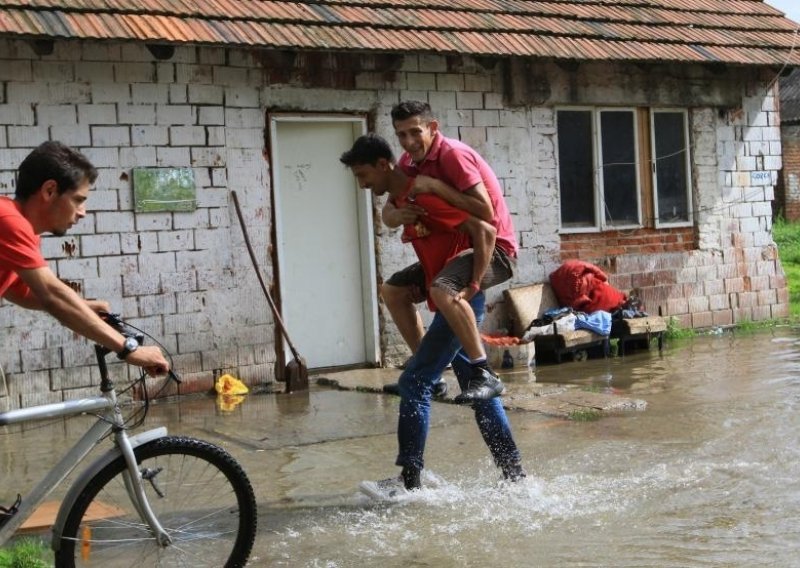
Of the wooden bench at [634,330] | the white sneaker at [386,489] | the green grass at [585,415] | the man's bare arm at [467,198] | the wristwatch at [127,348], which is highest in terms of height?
the man's bare arm at [467,198]

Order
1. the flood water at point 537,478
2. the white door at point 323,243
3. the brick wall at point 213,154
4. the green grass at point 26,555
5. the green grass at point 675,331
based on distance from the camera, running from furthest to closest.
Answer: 1. the green grass at point 675,331
2. the white door at point 323,243
3. the brick wall at point 213,154
4. the flood water at point 537,478
5. the green grass at point 26,555

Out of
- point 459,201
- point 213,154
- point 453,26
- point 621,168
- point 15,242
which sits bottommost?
point 15,242

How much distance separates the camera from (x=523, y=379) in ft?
34.2

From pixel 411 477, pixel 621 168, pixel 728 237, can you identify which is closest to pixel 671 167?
pixel 621 168

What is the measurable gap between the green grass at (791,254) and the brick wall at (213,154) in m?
4.47

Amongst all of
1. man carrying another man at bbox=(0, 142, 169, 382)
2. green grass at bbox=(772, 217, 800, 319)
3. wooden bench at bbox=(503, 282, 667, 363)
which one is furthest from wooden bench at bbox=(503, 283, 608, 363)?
man carrying another man at bbox=(0, 142, 169, 382)

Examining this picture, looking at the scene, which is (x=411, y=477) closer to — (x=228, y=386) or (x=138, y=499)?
(x=138, y=499)

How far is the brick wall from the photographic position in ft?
31.0

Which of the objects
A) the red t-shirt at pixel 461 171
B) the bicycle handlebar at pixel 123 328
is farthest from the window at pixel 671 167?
the bicycle handlebar at pixel 123 328

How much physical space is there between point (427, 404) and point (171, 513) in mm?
1595

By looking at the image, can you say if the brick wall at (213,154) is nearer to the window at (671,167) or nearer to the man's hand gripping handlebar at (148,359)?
the window at (671,167)

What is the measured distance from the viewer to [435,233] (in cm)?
602

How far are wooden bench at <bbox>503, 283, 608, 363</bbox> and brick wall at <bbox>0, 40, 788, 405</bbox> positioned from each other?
19 cm

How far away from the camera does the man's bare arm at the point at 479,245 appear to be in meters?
5.80
